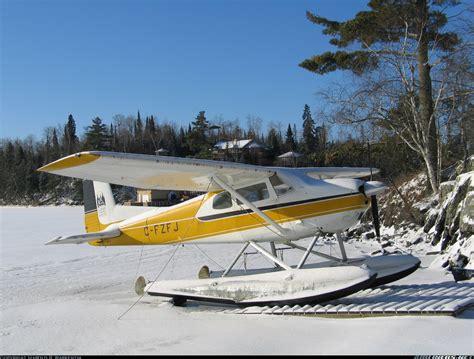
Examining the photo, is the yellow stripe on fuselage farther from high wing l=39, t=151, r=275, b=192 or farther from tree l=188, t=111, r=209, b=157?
tree l=188, t=111, r=209, b=157

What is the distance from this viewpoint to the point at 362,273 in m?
5.92

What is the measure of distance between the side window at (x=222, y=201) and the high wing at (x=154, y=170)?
0.72 feet

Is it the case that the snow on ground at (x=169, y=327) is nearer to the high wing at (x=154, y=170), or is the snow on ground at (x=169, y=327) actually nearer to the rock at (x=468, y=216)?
the rock at (x=468, y=216)

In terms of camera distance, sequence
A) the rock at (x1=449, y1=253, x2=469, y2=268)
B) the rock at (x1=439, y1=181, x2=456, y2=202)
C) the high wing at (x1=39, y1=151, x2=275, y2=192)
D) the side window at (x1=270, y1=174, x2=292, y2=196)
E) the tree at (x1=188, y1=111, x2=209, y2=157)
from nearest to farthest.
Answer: the high wing at (x1=39, y1=151, x2=275, y2=192)
the side window at (x1=270, y1=174, x2=292, y2=196)
the rock at (x1=449, y1=253, x2=469, y2=268)
the rock at (x1=439, y1=181, x2=456, y2=202)
the tree at (x1=188, y1=111, x2=209, y2=157)

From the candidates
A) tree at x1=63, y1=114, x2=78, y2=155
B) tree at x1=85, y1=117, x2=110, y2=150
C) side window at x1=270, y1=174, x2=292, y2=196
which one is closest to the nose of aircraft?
side window at x1=270, y1=174, x2=292, y2=196

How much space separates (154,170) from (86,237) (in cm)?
298

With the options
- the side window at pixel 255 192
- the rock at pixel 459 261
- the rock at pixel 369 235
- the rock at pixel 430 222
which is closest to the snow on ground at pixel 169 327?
the rock at pixel 459 261

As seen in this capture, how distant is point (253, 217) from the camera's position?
7.57m

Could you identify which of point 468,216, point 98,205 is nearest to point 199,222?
point 98,205

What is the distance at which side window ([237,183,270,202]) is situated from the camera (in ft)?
24.7

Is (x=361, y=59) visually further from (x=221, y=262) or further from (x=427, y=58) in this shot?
(x=221, y=262)

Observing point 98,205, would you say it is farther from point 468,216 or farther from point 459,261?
point 468,216

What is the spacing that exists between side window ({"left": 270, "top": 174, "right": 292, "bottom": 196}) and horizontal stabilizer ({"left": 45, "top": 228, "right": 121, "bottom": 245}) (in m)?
3.80

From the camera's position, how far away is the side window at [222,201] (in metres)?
7.92
